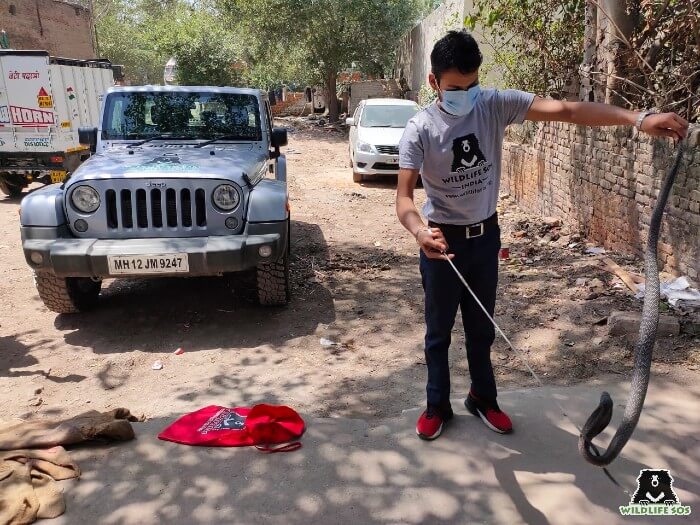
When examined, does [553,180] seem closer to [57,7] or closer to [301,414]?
[301,414]

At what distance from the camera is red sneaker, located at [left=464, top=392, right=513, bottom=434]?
9.48 ft

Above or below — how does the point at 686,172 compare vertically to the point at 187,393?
above

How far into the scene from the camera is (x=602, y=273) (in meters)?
5.41

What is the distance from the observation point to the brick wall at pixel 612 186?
469 centimetres

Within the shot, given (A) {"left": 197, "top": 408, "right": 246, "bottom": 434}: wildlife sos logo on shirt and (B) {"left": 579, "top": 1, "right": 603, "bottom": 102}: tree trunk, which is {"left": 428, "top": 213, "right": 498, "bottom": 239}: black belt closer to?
(A) {"left": 197, "top": 408, "right": 246, "bottom": 434}: wildlife sos logo on shirt

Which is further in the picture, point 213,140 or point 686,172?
point 213,140

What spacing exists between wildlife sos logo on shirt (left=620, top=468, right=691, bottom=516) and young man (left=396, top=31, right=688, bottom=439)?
2.96 ft

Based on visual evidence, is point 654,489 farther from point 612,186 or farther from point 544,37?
point 544,37

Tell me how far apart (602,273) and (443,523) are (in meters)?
3.75

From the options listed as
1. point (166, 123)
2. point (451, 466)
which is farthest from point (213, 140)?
point (451, 466)

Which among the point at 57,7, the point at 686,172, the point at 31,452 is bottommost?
the point at 31,452

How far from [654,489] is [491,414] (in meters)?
0.78

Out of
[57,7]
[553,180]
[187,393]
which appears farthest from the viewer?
[57,7]

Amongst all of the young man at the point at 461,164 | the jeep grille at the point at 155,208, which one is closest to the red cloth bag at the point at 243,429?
the young man at the point at 461,164
